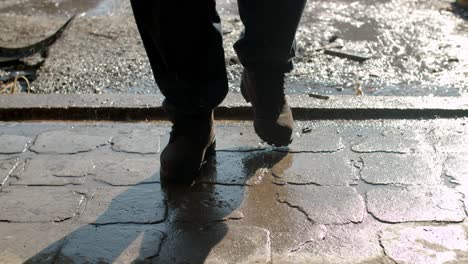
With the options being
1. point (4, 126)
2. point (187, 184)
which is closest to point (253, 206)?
point (187, 184)

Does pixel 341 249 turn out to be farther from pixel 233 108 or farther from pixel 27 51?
pixel 27 51

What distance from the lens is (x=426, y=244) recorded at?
2.23 m

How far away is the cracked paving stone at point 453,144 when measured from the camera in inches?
114

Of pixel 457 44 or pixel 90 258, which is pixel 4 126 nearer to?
pixel 90 258

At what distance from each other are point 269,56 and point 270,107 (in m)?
0.26

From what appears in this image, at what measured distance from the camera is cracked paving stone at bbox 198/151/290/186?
269 centimetres

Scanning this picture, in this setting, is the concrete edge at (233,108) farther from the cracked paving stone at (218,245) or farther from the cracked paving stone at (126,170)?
the cracked paving stone at (218,245)

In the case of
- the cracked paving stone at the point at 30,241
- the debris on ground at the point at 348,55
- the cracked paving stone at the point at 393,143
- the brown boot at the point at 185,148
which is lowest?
the debris on ground at the point at 348,55

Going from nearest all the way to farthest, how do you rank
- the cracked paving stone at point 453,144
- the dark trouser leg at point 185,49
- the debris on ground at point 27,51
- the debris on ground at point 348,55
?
1. the dark trouser leg at point 185,49
2. the cracked paving stone at point 453,144
3. the debris on ground at point 348,55
4. the debris on ground at point 27,51

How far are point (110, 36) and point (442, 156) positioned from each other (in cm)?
298

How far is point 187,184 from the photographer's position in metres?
2.63

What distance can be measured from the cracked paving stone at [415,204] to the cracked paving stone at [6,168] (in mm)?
1601

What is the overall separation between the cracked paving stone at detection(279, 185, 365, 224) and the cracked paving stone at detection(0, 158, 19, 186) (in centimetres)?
124

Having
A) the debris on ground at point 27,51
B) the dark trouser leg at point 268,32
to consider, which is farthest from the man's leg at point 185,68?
the debris on ground at point 27,51
